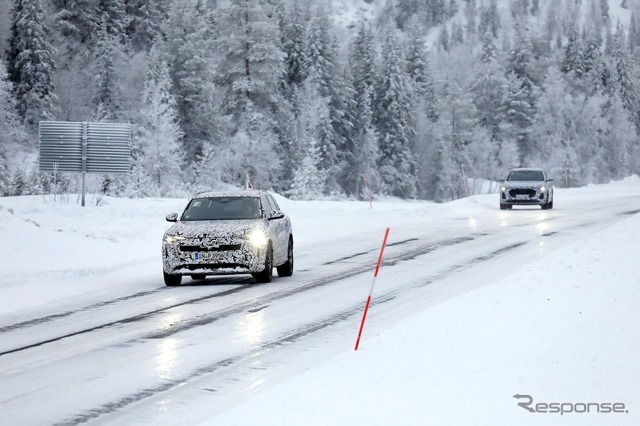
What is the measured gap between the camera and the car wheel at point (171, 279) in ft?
54.2

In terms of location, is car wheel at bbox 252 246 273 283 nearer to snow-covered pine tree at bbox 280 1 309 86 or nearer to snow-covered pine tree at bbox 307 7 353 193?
snow-covered pine tree at bbox 307 7 353 193

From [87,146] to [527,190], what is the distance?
18.7 m

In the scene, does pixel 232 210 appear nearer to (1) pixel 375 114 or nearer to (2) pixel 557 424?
(2) pixel 557 424

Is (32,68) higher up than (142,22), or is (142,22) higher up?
(142,22)

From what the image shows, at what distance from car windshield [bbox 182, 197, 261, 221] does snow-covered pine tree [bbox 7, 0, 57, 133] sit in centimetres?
5769

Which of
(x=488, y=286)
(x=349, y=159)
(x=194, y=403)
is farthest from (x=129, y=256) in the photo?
(x=349, y=159)

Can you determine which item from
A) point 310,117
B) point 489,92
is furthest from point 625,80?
point 310,117

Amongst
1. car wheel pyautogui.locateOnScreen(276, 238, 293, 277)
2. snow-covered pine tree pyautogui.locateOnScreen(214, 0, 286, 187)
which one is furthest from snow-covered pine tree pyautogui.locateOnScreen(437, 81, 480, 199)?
car wheel pyautogui.locateOnScreen(276, 238, 293, 277)

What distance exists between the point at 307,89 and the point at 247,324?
68213mm

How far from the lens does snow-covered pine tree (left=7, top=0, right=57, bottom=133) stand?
7256 cm

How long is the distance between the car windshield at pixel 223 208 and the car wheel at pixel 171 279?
45.1 inches

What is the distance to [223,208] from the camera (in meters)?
17.4

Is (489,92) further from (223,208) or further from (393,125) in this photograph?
(223,208)

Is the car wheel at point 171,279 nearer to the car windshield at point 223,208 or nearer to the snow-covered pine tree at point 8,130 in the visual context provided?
the car windshield at point 223,208
